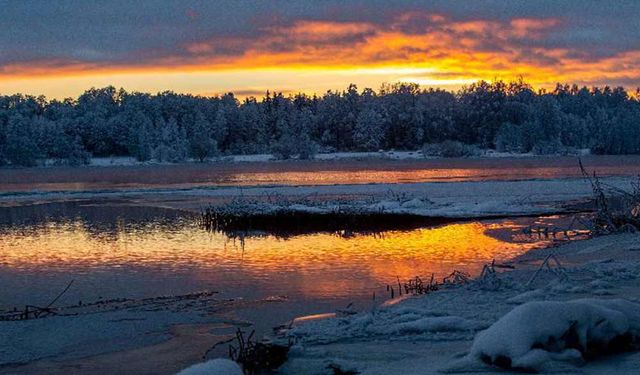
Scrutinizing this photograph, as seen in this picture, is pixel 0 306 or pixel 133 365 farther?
pixel 0 306

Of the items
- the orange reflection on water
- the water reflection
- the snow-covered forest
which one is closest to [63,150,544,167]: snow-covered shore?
the snow-covered forest

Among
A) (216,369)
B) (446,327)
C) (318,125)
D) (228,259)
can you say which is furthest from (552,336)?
(318,125)

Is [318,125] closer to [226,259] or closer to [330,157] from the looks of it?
[330,157]

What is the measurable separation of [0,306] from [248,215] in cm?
1485

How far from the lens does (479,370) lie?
25.0 ft

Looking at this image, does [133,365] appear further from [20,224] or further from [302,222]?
[20,224]

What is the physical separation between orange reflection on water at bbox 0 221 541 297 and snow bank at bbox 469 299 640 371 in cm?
616

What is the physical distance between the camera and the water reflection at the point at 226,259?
14.9 m

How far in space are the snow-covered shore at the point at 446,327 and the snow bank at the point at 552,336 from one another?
75 mm

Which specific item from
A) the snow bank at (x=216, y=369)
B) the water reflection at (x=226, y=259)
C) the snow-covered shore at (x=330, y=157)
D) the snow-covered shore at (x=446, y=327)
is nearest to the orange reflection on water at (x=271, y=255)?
the water reflection at (x=226, y=259)

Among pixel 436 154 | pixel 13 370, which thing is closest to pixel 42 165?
pixel 436 154

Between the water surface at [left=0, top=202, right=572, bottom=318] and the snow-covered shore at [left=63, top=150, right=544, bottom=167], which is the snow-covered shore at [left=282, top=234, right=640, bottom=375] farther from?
the snow-covered shore at [left=63, top=150, right=544, bottom=167]

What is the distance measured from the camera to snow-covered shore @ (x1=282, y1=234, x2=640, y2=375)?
7.96m

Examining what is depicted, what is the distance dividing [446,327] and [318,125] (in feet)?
384
